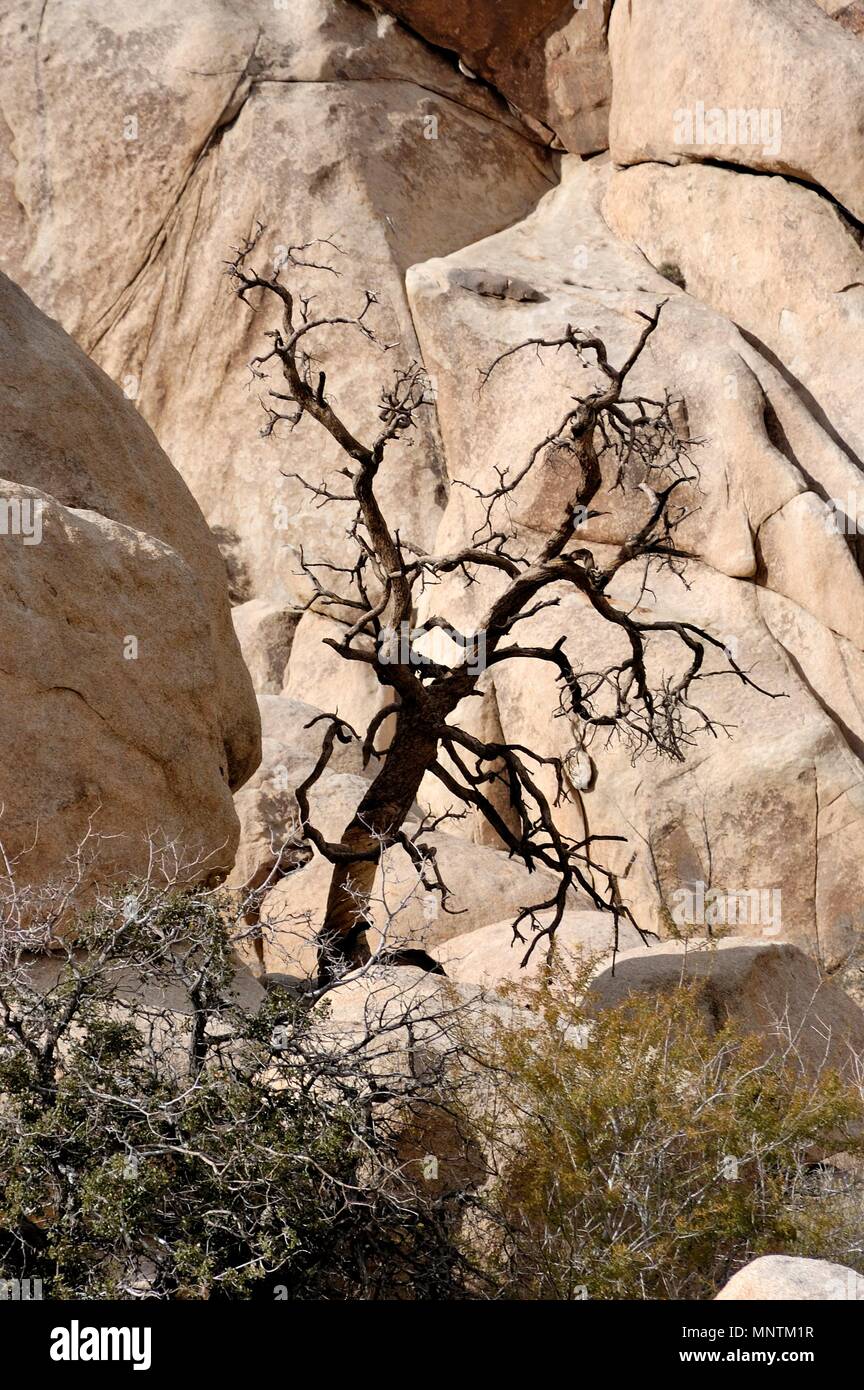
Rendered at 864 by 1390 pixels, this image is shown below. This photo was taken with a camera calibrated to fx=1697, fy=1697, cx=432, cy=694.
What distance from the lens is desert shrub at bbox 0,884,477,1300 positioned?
5.90 m

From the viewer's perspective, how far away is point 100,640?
26.4ft

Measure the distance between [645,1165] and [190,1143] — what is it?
2009mm

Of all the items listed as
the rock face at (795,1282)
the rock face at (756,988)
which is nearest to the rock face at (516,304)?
the rock face at (756,988)

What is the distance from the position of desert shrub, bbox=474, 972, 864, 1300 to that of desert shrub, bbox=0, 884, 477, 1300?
0.45 m

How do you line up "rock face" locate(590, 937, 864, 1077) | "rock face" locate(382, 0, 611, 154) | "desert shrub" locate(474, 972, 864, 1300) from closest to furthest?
"desert shrub" locate(474, 972, 864, 1300) < "rock face" locate(590, 937, 864, 1077) < "rock face" locate(382, 0, 611, 154)

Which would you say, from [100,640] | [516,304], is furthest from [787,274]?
[100,640]

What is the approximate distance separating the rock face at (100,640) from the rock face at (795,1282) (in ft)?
12.0

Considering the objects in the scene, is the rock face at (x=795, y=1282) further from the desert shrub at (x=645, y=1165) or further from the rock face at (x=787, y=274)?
the rock face at (x=787, y=274)

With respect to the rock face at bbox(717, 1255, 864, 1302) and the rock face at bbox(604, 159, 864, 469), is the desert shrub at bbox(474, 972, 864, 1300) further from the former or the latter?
the rock face at bbox(604, 159, 864, 469)

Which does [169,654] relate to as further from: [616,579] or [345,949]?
[616,579]

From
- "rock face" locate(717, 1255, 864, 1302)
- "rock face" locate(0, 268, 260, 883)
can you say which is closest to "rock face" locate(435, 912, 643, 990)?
"rock face" locate(0, 268, 260, 883)

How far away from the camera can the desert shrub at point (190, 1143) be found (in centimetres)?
590

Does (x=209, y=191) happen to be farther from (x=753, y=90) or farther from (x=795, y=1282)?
(x=795, y=1282)
